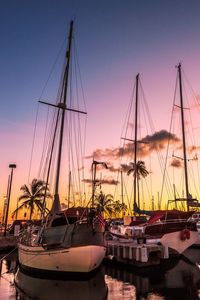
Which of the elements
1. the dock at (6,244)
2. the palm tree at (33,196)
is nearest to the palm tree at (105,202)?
the palm tree at (33,196)

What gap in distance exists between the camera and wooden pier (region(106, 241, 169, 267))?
19.4 meters

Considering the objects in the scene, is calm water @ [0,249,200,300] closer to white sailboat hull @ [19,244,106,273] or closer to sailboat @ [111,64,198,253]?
white sailboat hull @ [19,244,106,273]

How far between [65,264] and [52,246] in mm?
1472

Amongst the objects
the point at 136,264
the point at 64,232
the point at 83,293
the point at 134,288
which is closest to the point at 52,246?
the point at 64,232

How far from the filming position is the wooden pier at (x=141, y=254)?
1936 cm

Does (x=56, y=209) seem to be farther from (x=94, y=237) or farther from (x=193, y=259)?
(x=193, y=259)

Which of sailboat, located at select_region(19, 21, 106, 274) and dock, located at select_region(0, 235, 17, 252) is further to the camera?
dock, located at select_region(0, 235, 17, 252)

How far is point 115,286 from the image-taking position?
1459 centimetres

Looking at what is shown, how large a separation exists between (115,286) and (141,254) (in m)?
5.22

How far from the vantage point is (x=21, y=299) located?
12.6m

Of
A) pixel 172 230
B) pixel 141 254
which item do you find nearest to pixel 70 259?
pixel 141 254

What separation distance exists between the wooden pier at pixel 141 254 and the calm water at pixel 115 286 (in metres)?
0.89

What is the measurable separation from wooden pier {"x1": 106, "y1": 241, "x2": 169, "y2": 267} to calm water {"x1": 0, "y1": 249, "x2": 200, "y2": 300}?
892 millimetres

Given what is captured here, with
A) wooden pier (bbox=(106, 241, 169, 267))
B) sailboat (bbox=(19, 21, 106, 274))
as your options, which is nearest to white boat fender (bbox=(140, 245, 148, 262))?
wooden pier (bbox=(106, 241, 169, 267))
